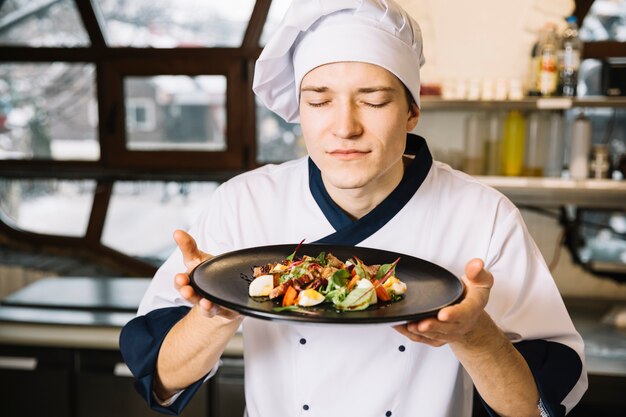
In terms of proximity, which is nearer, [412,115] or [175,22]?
[412,115]

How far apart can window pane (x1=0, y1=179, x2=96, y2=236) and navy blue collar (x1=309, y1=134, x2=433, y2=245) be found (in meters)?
2.66

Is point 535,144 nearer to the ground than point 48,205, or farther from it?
farther from it

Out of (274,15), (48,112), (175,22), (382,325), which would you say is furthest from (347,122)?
(48,112)

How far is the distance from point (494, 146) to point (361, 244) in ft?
5.79

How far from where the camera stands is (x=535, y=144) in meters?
2.93

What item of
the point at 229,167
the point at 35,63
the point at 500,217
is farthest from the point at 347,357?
the point at 35,63

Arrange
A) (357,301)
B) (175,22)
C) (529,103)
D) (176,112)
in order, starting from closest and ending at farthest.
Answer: (357,301)
(529,103)
(175,22)
(176,112)

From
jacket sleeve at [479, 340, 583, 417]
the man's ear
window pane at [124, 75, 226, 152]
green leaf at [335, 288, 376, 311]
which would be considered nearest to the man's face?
the man's ear

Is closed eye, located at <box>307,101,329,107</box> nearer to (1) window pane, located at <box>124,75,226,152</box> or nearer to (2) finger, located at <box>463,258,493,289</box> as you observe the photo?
(2) finger, located at <box>463,258,493,289</box>

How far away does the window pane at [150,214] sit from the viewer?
12.1 ft

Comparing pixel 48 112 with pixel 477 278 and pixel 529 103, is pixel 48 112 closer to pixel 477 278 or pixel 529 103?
pixel 529 103

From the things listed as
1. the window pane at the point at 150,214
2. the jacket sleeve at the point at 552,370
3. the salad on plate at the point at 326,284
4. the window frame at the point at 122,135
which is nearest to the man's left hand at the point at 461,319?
the salad on plate at the point at 326,284

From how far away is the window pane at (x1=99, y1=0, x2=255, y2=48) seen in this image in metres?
3.42

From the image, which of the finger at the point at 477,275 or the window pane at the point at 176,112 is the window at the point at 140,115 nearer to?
the window pane at the point at 176,112
